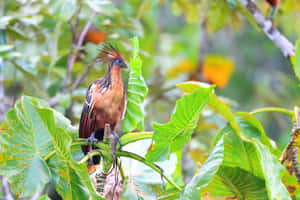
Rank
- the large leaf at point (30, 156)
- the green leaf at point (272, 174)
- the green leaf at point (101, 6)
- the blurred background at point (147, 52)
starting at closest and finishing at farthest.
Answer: the green leaf at point (272, 174) < the large leaf at point (30, 156) < the green leaf at point (101, 6) < the blurred background at point (147, 52)

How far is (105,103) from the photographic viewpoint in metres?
1.06

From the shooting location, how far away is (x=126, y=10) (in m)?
2.10

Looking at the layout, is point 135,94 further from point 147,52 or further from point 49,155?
point 147,52

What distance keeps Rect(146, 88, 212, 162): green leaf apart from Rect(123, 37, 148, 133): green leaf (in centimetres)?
10

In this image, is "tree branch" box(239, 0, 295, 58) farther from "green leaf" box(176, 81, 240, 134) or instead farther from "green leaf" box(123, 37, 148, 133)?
"green leaf" box(123, 37, 148, 133)

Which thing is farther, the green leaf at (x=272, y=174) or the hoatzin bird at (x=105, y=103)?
the hoatzin bird at (x=105, y=103)

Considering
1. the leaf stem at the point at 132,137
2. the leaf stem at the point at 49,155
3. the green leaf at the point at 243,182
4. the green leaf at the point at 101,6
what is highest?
the green leaf at the point at 101,6

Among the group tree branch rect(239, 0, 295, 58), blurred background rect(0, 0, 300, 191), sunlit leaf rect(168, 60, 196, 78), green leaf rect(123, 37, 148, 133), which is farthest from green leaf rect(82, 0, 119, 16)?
sunlit leaf rect(168, 60, 196, 78)

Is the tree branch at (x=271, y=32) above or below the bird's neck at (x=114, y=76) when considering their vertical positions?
above

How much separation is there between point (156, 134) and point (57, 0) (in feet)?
3.19

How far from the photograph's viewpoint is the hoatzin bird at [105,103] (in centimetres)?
104

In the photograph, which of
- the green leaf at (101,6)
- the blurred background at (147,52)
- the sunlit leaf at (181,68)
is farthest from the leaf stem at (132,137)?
the sunlit leaf at (181,68)

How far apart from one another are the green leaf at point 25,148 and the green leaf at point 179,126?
0.93ft

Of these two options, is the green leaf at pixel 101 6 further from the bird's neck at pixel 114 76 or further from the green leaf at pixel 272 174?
the green leaf at pixel 272 174
